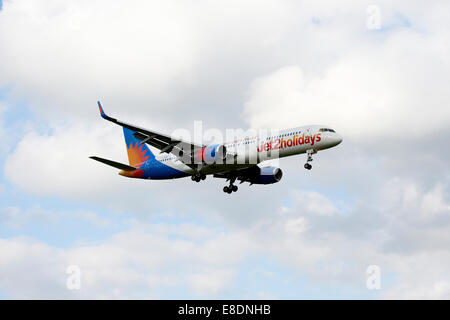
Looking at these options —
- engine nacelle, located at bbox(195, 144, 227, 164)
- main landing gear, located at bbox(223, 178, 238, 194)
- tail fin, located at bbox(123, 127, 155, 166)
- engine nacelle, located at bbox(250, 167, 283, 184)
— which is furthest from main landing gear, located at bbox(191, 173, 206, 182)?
tail fin, located at bbox(123, 127, 155, 166)

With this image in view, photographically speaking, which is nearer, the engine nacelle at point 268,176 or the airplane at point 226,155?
the airplane at point 226,155

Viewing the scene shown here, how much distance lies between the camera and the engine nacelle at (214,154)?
2208 inches

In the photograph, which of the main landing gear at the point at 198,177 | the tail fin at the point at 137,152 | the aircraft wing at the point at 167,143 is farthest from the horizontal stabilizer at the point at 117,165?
the main landing gear at the point at 198,177

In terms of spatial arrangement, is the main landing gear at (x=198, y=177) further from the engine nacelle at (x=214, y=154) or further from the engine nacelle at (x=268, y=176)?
the engine nacelle at (x=268, y=176)

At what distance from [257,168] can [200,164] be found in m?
8.88

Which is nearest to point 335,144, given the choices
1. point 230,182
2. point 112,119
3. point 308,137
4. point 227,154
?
point 308,137

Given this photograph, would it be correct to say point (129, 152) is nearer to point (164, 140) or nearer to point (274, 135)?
point (164, 140)

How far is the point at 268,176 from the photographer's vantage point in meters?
64.9

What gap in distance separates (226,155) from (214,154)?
119cm

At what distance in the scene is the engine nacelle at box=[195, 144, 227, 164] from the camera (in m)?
56.1

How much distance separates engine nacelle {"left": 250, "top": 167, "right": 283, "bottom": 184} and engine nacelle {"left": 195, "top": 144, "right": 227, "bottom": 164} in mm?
9580

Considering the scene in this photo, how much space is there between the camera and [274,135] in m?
55.4

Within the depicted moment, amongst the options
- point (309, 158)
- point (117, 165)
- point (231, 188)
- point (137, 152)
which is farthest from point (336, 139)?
point (137, 152)

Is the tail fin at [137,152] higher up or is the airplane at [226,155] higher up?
the tail fin at [137,152]
